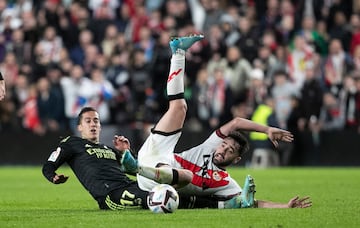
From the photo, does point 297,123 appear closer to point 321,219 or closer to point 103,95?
point 103,95

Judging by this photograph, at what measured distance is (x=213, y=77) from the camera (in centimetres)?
2484

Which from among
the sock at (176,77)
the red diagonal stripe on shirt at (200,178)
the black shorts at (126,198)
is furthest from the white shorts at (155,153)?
the sock at (176,77)

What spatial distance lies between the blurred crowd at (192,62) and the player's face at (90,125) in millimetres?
11468

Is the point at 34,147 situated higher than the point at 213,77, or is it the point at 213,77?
the point at 213,77

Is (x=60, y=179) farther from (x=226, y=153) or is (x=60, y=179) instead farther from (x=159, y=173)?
(x=226, y=153)

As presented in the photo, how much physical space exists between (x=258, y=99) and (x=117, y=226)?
47.6ft

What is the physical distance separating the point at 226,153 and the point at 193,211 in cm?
88

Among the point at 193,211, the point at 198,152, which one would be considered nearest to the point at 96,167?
the point at 198,152

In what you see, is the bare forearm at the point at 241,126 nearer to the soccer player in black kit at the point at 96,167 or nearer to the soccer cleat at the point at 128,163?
the soccer player in black kit at the point at 96,167

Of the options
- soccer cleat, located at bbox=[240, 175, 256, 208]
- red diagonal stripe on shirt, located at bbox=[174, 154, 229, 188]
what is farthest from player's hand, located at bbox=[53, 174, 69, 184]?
soccer cleat, located at bbox=[240, 175, 256, 208]

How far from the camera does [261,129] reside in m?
12.2

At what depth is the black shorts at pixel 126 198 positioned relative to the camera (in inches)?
482

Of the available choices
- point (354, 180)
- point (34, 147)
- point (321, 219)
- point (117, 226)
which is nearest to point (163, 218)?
point (117, 226)

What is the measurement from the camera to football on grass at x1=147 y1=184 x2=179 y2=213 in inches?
447
